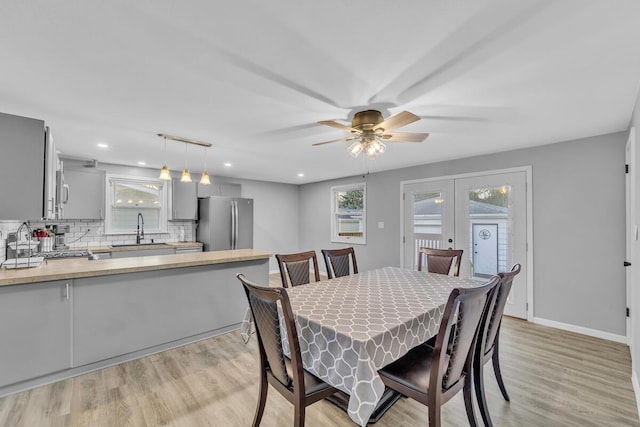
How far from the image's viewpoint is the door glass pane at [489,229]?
12.7 feet

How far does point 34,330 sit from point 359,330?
8.32ft

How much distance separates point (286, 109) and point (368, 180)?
11.8 feet

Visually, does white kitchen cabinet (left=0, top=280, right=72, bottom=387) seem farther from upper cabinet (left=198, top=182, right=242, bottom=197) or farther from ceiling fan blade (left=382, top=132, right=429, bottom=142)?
upper cabinet (left=198, top=182, right=242, bottom=197)

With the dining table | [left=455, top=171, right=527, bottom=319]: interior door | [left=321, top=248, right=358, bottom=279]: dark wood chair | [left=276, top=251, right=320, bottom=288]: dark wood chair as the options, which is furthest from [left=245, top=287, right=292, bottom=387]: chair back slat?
[left=455, top=171, right=527, bottom=319]: interior door

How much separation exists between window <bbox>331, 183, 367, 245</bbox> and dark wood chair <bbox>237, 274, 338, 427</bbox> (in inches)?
173

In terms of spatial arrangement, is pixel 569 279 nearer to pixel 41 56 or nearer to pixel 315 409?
pixel 315 409

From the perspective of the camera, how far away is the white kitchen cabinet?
2088 mm

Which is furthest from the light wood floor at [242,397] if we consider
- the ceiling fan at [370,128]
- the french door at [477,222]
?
the ceiling fan at [370,128]

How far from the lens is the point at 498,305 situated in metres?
1.87

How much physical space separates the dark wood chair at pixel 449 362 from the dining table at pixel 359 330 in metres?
0.15

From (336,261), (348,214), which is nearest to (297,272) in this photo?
(336,261)

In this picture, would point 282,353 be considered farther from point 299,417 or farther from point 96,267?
point 96,267

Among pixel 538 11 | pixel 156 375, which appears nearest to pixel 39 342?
pixel 156 375

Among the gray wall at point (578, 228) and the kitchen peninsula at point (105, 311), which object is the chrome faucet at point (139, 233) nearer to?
the kitchen peninsula at point (105, 311)
